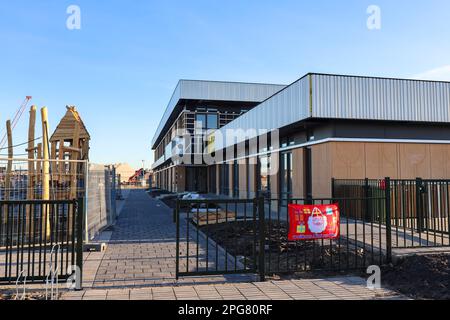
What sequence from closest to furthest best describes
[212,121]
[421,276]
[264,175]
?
[421,276] → [264,175] → [212,121]

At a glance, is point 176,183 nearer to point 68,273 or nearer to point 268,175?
point 268,175

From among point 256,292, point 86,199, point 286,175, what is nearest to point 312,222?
point 256,292

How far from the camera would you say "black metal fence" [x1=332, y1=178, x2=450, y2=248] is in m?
9.41

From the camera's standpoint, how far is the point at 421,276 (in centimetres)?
614

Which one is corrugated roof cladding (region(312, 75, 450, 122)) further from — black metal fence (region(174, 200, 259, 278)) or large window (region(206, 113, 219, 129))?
large window (region(206, 113, 219, 129))

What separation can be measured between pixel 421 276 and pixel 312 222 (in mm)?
1867

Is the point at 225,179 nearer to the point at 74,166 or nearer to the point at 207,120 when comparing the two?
the point at 207,120

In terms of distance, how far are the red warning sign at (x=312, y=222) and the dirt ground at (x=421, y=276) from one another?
1165 mm

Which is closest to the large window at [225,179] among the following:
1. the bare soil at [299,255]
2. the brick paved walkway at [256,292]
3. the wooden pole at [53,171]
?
the wooden pole at [53,171]

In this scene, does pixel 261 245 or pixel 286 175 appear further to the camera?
pixel 286 175

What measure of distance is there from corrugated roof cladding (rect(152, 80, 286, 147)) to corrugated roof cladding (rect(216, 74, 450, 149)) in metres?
22.2

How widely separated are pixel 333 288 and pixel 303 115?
30.1ft

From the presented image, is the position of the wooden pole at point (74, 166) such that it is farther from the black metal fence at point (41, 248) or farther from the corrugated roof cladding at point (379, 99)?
the corrugated roof cladding at point (379, 99)

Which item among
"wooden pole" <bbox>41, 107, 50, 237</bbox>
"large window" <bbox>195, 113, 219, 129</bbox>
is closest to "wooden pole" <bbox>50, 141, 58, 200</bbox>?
"wooden pole" <bbox>41, 107, 50, 237</bbox>
